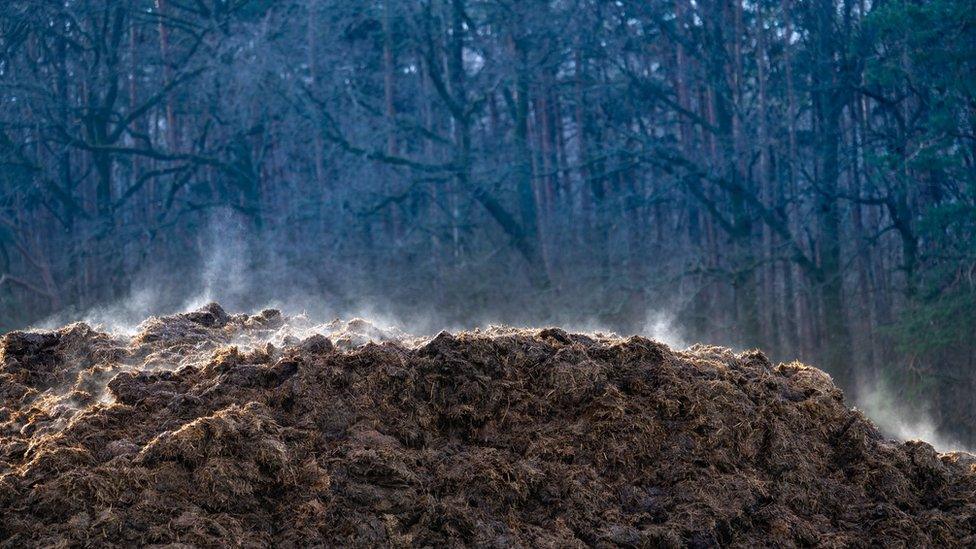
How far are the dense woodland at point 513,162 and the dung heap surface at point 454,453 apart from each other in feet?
42.1

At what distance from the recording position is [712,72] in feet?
72.2

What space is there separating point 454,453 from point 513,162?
65.1 ft

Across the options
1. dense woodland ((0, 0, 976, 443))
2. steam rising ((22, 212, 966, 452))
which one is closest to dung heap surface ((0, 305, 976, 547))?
dense woodland ((0, 0, 976, 443))

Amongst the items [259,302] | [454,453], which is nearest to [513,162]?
[259,302]

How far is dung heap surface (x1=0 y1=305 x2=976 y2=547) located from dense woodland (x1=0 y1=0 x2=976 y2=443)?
42.1ft

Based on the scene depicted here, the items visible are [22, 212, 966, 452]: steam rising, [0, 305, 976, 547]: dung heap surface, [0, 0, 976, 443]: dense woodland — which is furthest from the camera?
[22, 212, 966, 452]: steam rising

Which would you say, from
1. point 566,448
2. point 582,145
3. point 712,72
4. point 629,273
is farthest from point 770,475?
point 582,145

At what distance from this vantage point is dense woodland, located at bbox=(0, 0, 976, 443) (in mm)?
19469

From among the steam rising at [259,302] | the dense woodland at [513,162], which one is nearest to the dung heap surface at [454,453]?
the dense woodland at [513,162]

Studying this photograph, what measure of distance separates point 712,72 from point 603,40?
2739mm

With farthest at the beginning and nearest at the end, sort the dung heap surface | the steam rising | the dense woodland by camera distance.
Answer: the steam rising, the dense woodland, the dung heap surface

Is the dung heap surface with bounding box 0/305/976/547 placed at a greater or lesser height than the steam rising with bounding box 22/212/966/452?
greater

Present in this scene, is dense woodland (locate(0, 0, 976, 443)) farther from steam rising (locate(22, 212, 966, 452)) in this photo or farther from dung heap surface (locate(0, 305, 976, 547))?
dung heap surface (locate(0, 305, 976, 547))

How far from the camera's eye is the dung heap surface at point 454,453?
467 centimetres
